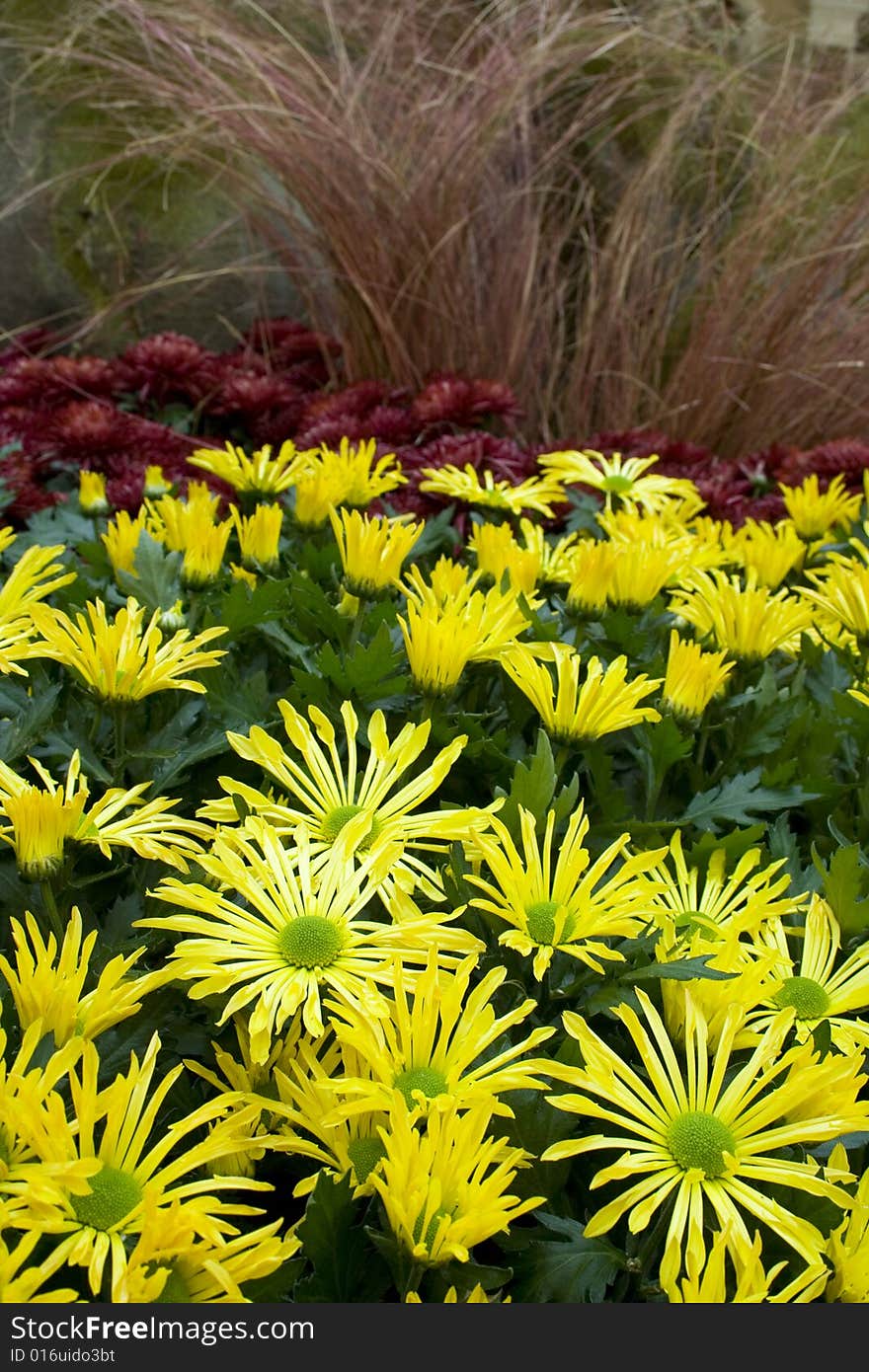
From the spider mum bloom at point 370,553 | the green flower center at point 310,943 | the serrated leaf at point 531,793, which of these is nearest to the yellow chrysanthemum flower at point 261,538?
the spider mum bloom at point 370,553

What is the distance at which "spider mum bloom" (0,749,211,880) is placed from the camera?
86 centimetres

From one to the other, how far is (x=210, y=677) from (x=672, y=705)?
1.47 ft

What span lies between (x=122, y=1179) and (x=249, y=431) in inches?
105

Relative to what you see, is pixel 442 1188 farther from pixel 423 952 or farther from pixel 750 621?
pixel 750 621

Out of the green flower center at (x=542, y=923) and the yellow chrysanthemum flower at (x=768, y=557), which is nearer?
the green flower center at (x=542, y=923)

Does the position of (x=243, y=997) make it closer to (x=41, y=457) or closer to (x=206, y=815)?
(x=206, y=815)

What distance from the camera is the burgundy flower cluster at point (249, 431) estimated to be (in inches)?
91.6

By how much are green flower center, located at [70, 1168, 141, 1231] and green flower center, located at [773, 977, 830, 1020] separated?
49cm

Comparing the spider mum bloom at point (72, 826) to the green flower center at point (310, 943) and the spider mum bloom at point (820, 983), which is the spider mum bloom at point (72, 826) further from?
the spider mum bloom at point (820, 983)

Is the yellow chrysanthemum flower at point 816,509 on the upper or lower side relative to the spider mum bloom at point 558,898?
upper

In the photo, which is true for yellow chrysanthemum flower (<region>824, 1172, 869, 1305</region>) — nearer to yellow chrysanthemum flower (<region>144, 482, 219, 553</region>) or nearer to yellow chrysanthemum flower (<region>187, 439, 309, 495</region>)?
yellow chrysanthemum flower (<region>144, 482, 219, 553</region>)

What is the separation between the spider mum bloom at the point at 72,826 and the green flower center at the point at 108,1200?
24cm

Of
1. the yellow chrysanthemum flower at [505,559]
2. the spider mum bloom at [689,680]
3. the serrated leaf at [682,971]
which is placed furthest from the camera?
the yellow chrysanthemum flower at [505,559]

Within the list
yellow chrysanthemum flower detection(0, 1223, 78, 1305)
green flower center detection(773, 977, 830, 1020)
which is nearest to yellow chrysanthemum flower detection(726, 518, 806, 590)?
green flower center detection(773, 977, 830, 1020)
